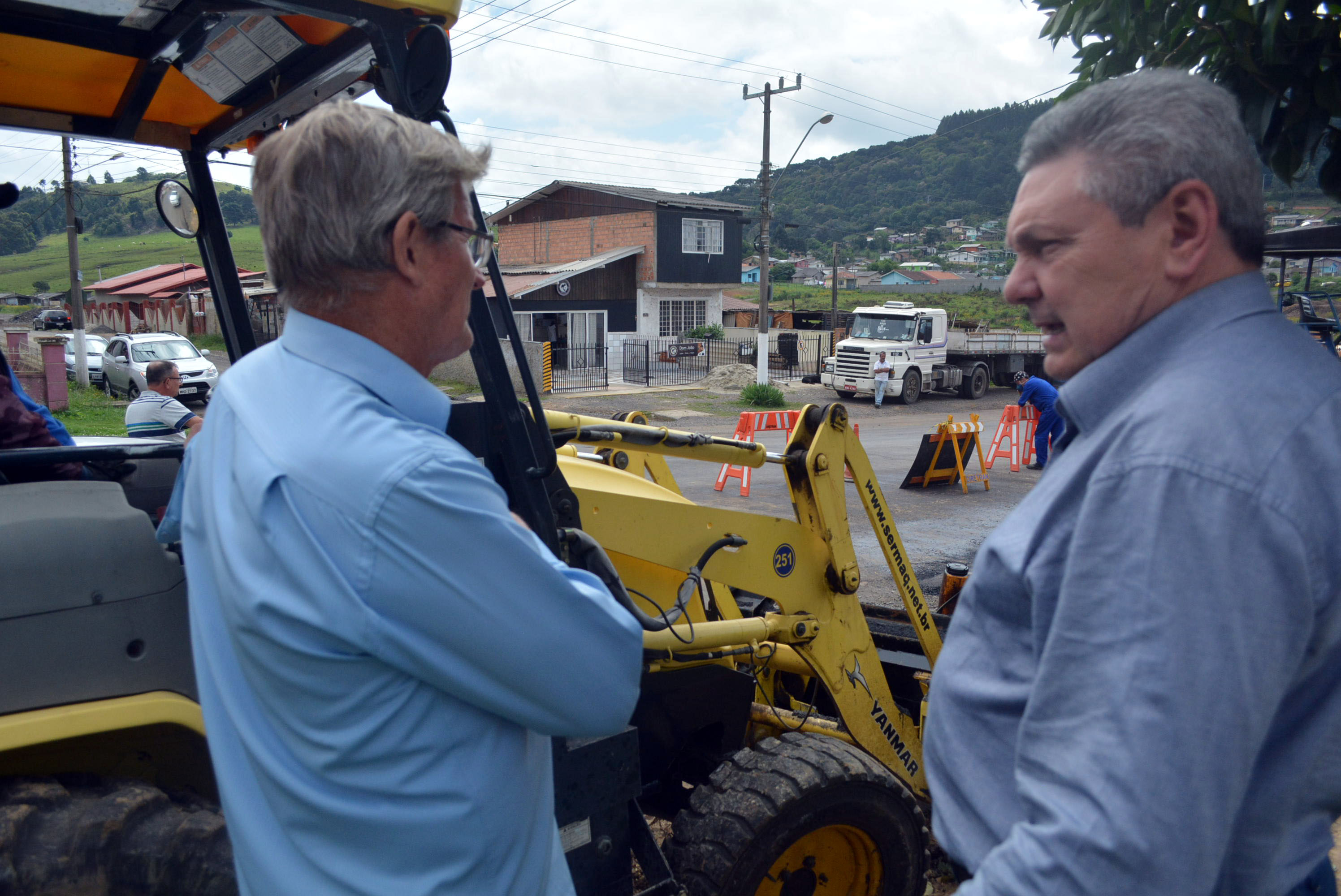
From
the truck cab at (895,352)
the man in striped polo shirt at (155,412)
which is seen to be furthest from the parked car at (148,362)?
the truck cab at (895,352)

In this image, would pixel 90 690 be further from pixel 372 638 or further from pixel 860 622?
pixel 860 622

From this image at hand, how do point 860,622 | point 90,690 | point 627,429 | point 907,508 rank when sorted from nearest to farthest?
point 90,690 < point 627,429 < point 860,622 < point 907,508

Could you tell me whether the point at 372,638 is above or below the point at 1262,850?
above

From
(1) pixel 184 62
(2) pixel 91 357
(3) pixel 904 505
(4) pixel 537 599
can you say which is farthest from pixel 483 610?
(2) pixel 91 357

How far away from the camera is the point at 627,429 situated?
3.09 meters

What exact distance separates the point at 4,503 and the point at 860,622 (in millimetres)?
2767

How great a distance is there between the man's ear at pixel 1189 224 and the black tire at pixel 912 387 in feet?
79.3

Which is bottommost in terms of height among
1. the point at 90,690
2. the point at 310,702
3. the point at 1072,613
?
the point at 90,690

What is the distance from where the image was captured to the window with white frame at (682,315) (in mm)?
37562

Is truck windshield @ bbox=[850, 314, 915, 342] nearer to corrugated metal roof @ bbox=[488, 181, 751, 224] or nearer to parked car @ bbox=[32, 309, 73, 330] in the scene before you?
corrugated metal roof @ bbox=[488, 181, 751, 224]

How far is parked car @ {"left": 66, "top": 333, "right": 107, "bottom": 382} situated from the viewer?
23141 mm

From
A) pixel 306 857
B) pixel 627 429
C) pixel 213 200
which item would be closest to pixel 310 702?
pixel 306 857

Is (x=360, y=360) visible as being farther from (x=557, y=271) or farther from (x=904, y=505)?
(x=557, y=271)

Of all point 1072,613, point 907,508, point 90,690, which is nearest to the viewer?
point 1072,613
